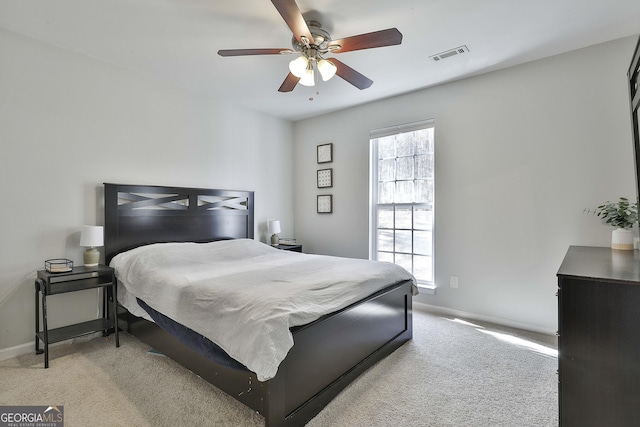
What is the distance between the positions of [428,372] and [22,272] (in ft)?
11.1

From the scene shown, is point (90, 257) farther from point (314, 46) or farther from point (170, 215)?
point (314, 46)

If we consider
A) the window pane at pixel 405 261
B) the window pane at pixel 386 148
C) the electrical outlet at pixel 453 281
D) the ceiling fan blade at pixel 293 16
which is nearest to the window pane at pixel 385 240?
the window pane at pixel 405 261

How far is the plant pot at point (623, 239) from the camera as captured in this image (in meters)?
2.35

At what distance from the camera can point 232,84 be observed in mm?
3555

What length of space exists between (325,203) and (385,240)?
1081 millimetres

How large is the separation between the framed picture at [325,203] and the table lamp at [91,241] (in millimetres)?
2780

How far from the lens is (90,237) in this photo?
270 cm

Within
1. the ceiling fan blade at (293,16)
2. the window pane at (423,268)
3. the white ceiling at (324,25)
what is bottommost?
the window pane at (423,268)

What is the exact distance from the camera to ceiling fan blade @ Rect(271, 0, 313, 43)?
1.72m

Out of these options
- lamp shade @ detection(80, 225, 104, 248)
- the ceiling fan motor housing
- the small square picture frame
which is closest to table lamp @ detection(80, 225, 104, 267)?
lamp shade @ detection(80, 225, 104, 248)

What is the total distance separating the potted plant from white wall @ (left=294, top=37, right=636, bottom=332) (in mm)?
150

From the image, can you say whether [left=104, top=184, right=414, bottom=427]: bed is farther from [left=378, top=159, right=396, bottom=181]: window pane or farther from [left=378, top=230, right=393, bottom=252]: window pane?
[left=378, top=159, right=396, bottom=181]: window pane

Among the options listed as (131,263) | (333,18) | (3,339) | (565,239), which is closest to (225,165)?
(131,263)

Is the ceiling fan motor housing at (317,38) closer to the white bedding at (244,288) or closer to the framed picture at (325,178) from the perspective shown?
the white bedding at (244,288)
